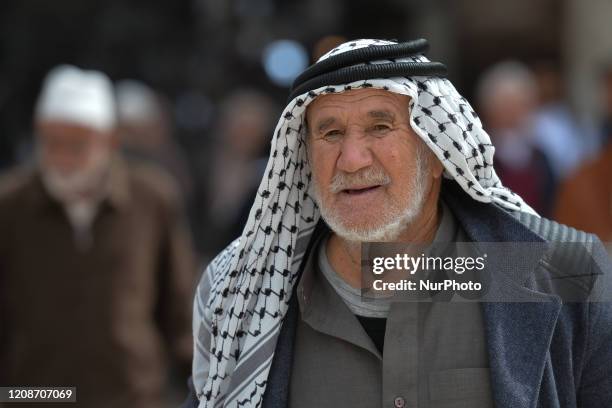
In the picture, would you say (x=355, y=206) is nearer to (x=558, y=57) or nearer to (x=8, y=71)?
(x=8, y=71)

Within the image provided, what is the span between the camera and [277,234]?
3344mm

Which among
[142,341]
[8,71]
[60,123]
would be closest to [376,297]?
[142,341]

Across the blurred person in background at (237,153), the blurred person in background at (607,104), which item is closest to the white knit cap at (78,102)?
the blurred person in background at (237,153)

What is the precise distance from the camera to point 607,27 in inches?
433

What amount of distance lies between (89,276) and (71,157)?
2.47ft

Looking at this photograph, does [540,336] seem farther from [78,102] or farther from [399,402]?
[78,102]

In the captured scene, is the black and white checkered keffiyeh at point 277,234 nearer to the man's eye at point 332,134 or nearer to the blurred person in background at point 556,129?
the man's eye at point 332,134

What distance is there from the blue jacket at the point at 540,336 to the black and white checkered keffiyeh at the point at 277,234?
80mm

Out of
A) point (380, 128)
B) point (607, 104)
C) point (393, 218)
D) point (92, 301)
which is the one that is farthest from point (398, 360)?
point (607, 104)

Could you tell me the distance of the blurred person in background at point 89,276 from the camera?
545 cm

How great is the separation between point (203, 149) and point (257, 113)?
88.6 inches

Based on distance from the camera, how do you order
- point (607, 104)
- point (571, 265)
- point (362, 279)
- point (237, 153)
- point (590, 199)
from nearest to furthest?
point (571, 265)
point (362, 279)
point (590, 199)
point (607, 104)
point (237, 153)

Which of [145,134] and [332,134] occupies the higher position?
[145,134]

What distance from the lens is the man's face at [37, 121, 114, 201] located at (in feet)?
18.9
